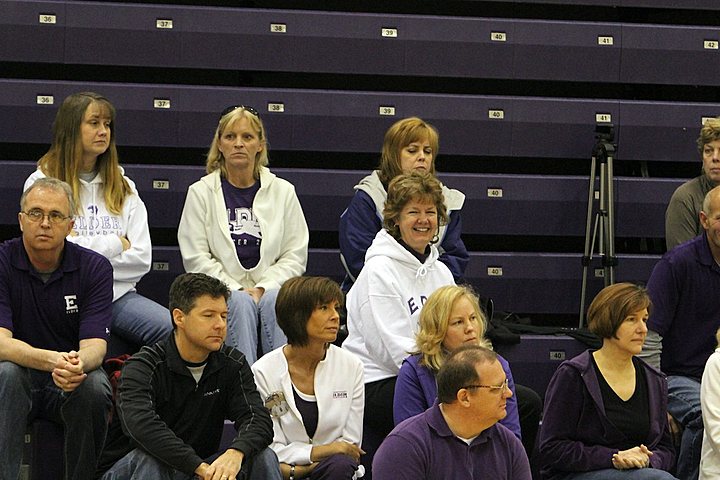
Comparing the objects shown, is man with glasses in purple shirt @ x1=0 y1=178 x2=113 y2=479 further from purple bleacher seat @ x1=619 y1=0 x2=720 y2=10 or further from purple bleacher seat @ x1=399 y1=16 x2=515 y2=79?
purple bleacher seat @ x1=619 y1=0 x2=720 y2=10

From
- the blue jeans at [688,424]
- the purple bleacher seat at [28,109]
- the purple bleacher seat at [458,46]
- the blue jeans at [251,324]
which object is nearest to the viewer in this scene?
the blue jeans at [688,424]

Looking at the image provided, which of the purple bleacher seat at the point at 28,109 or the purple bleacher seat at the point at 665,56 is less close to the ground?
the purple bleacher seat at the point at 665,56

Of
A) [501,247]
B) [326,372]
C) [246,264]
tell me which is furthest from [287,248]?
[501,247]

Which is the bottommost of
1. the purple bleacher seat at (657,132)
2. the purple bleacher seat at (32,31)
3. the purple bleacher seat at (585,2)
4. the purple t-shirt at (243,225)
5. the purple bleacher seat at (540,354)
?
the purple bleacher seat at (540,354)

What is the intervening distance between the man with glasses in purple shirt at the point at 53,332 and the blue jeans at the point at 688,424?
7.16 feet

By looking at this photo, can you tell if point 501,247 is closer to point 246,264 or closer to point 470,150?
point 470,150

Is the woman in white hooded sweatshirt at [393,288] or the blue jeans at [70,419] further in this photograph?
the woman in white hooded sweatshirt at [393,288]

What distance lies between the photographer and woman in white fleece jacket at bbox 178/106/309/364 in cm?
502

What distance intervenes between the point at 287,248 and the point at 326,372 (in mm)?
1180

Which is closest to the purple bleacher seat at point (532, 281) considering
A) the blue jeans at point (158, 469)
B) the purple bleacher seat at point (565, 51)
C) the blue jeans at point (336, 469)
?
the purple bleacher seat at point (565, 51)

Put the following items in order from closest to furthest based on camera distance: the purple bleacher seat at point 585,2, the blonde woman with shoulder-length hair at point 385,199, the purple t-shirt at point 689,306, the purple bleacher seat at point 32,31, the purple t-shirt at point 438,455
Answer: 1. the purple t-shirt at point 438,455
2. the purple t-shirt at point 689,306
3. the blonde woman with shoulder-length hair at point 385,199
4. the purple bleacher seat at point 32,31
5. the purple bleacher seat at point 585,2

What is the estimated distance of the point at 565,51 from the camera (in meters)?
6.30

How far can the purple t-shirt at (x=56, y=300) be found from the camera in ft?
13.8

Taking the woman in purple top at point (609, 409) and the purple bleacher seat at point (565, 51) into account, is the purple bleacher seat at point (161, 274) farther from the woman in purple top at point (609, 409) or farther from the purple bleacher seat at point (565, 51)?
the woman in purple top at point (609, 409)
